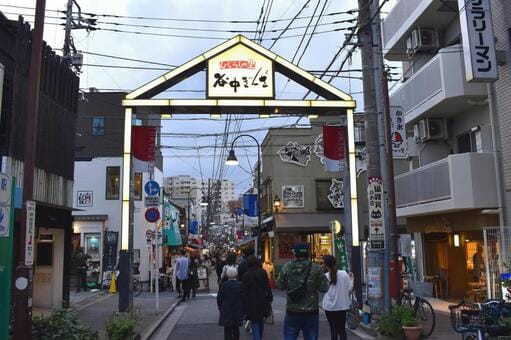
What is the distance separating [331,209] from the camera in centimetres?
3219

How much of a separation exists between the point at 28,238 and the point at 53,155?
331 inches

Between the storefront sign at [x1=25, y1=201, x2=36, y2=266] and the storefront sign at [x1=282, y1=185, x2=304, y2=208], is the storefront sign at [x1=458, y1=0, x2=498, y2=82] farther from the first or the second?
the storefront sign at [x1=282, y1=185, x2=304, y2=208]

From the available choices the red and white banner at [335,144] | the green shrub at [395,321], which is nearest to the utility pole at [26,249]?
the green shrub at [395,321]

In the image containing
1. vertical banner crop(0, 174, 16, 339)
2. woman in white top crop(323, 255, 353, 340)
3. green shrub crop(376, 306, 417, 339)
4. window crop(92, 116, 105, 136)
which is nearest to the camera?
vertical banner crop(0, 174, 16, 339)

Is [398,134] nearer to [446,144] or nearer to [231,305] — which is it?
[446,144]

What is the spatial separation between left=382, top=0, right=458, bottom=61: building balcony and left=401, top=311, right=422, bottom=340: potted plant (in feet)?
35.5

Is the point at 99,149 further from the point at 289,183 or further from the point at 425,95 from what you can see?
the point at 425,95

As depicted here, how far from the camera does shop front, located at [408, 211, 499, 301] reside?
17016 mm

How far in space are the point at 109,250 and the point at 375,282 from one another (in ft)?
67.9

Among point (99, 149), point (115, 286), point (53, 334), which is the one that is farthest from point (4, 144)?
point (99, 149)

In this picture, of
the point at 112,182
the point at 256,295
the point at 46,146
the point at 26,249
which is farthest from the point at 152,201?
the point at 112,182

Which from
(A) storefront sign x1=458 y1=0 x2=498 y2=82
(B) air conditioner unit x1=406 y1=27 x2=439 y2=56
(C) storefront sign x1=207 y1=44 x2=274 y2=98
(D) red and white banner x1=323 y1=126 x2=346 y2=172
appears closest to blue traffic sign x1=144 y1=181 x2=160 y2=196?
(C) storefront sign x1=207 y1=44 x2=274 y2=98

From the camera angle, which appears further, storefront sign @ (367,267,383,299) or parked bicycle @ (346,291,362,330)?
storefront sign @ (367,267,383,299)

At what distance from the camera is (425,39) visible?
20078 mm
